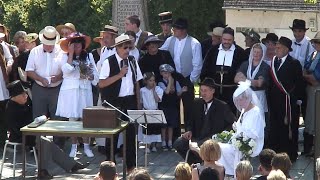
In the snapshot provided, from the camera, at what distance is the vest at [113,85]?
503 inches

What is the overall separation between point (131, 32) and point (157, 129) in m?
1.67

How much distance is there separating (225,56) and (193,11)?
31.9 meters

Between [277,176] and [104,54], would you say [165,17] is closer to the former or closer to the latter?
[104,54]

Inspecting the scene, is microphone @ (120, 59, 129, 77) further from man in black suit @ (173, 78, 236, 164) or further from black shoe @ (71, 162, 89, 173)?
black shoe @ (71, 162, 89, 173)

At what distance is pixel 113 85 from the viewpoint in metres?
12.8

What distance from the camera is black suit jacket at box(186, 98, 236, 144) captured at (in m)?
11.7

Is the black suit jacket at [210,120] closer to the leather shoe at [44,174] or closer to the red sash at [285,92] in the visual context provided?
the red sash at [285,92]

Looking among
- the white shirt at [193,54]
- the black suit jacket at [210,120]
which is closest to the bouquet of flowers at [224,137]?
the black suit jacket at [210,120]

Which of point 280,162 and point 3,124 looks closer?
point 280,162

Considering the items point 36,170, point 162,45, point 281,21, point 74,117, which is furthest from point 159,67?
point 281,21

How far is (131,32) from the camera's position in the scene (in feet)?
46.2

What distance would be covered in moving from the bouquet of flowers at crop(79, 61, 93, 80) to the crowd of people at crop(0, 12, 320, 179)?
0.02 meters

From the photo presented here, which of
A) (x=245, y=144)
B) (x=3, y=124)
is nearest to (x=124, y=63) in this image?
(x=3, y=124)

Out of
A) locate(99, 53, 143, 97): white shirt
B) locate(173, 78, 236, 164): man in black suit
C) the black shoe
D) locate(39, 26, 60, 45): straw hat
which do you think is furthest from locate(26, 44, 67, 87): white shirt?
locate(173, 78, 236, 164): man in black suit
